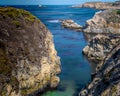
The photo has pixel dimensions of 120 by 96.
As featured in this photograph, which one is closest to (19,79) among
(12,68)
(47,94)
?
(12,68)

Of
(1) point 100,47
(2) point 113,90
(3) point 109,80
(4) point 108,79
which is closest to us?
(2) point 113,90

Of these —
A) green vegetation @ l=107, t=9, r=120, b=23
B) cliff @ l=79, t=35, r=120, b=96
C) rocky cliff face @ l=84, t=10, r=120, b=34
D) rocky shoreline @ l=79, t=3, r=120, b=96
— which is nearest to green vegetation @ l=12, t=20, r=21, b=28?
rocky shoreline @ l=79, t=3, r=120, b=96

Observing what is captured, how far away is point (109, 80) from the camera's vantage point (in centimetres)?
2591

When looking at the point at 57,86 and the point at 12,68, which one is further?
the point at 57,86

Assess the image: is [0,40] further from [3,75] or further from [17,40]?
[3,75]

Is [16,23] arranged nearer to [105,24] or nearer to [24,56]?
[24,56]

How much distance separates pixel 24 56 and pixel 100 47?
26.3 m

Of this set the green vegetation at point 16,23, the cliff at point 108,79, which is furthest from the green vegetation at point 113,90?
the green vegetation at point 16,23

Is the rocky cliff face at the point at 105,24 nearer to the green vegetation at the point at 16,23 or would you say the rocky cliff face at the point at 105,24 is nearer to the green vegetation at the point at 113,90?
the green vegetation at the point at 16,23

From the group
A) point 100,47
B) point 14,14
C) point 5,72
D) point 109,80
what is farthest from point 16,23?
point 100,47

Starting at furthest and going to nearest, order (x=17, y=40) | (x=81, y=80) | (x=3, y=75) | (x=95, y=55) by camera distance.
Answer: (x=95, y=55) < (x=81, y=80) < (x=17, y=40) < (x=3, y=75)

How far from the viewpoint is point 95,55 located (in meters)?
61.2

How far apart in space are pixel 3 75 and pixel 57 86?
1165 cm

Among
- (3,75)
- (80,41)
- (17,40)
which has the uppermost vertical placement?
(17,40)
